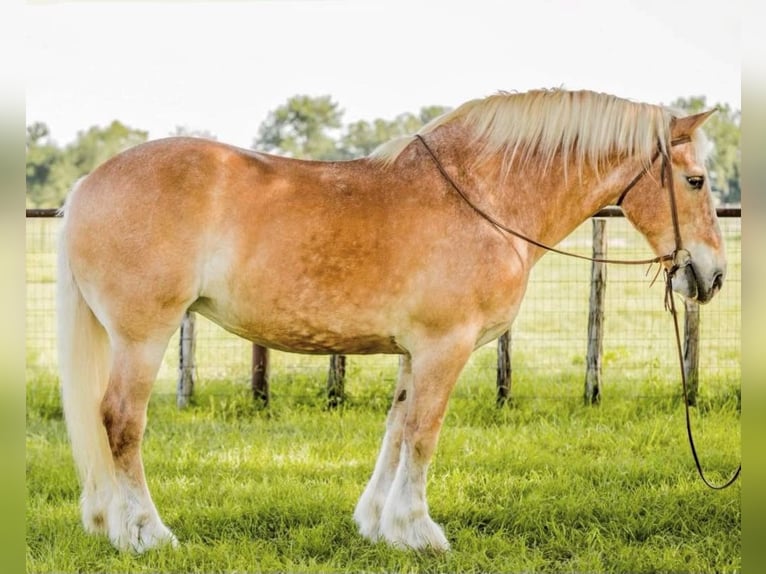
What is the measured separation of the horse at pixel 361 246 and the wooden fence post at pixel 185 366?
9.96 feet

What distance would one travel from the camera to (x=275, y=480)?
5.20 m

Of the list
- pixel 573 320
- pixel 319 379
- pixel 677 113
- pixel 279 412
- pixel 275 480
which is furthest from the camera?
pixel 573 320

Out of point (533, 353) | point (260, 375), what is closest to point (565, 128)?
point (260, 375)

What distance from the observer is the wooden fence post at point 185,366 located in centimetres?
717

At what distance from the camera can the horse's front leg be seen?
156 inches

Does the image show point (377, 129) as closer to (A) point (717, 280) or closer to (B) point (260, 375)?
(B) point (260, 375)

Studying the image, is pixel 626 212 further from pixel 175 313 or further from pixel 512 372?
pixel 512 372

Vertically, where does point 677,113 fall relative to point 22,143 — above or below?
above

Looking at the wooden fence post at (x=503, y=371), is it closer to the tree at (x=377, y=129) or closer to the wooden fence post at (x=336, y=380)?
the wooden fence post at (x=336, y=380)

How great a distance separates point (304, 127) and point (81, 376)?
23.4m

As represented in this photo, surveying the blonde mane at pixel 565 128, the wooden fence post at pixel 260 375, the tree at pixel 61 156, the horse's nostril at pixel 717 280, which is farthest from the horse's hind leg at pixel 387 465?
the tree at pixel 61 156

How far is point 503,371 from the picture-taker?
711 centimetres

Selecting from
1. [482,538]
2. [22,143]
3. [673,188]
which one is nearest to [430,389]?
[482,538]

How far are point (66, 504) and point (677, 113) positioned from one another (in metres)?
4.11
